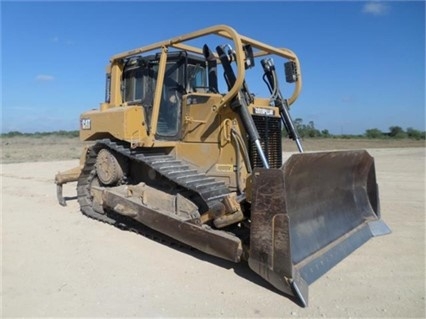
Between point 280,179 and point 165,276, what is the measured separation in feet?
5.44

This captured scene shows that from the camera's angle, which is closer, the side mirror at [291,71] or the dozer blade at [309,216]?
the dozer blade at [309,216]

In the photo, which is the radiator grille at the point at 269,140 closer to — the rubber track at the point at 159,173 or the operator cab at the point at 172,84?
the rubber track at the point at 159,173

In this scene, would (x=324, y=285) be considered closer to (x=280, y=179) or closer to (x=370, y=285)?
(x=370, y=285)

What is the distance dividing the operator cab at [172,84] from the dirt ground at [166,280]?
1733 millimetres

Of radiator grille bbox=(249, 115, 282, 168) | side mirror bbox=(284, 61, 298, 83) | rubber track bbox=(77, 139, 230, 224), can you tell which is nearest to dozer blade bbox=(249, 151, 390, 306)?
radiator grille bbox=(249, 115, 282, 168)

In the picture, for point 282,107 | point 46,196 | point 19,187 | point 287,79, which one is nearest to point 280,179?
point 282,107

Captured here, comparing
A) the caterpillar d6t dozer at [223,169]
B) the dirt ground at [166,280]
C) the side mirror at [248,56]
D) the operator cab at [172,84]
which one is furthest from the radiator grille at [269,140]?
the dirt ground at [166,280]

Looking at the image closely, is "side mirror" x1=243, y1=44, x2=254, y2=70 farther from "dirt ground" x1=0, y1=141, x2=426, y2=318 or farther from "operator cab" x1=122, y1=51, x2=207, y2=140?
"dirt ground" x1=0, y1=141, x2=426, y2=318

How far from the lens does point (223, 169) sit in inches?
212

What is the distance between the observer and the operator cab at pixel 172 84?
19.9 ft

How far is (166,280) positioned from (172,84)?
298cm

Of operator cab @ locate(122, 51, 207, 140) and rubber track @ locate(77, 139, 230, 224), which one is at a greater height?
operator cab @ locate(122, 51, 207, 140)

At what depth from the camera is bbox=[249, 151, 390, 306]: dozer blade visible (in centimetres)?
394

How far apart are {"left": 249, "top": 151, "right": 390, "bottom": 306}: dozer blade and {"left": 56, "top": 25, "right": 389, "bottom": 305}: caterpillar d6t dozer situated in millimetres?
15
